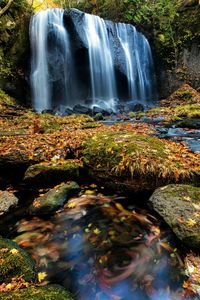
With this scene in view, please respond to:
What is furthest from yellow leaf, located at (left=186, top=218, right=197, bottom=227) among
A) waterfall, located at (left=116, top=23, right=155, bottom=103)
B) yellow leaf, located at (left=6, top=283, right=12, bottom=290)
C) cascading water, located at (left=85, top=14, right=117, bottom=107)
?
waterfall, located at (left=116, top=23, right=155, bottom=103)

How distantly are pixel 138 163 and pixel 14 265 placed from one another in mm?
2428

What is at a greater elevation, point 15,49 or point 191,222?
point 15,49

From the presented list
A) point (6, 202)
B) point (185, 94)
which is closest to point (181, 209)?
point (6, 202)

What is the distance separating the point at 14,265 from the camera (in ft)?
8.05

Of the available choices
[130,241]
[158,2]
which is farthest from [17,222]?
[158,2]

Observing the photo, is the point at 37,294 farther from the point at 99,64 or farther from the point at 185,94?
the point at 185,94

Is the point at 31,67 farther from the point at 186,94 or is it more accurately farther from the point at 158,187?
the point at 158,187

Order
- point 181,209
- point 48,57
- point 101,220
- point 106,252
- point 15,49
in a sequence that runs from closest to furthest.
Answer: point 106,252 < point 181,209 < point 101,220 < point 15,49 < point 48,57

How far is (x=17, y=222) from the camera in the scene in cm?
374

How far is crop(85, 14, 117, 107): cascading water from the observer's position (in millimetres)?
18453

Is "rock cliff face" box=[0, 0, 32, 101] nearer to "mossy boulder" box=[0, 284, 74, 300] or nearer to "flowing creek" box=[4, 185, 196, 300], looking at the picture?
"flowing creek" box=[4, 185, 196, 300]

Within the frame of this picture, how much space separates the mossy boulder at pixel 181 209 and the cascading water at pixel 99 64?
15085 mm

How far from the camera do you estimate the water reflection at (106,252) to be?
8.15ft

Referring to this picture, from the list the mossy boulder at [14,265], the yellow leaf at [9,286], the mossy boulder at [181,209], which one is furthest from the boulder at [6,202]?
the mossy boulder at [181,209]
